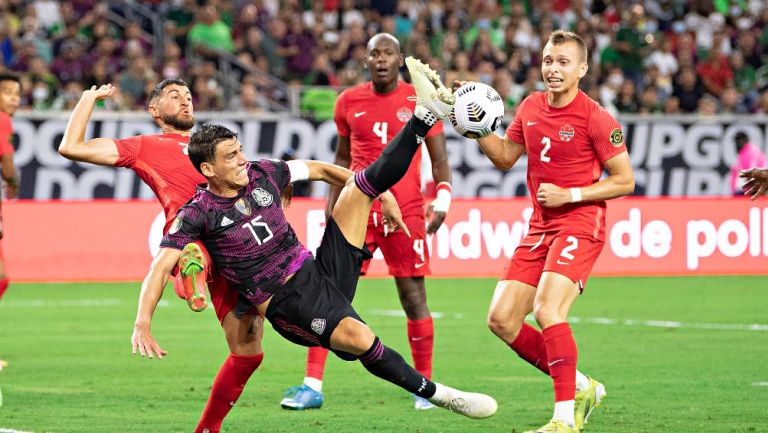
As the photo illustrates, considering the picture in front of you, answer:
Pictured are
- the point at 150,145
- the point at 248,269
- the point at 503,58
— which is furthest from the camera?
the point at 503,58

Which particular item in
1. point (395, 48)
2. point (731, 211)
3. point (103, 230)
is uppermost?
point (395, 48)

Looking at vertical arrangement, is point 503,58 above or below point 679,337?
above

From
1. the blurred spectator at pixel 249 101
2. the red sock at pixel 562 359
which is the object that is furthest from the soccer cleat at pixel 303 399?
the blurred spectator at pixel 249 101

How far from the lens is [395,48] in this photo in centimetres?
946

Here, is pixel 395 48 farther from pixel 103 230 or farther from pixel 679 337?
pixel 103 230

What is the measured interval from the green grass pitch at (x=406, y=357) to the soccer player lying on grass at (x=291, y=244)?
3.42 feet

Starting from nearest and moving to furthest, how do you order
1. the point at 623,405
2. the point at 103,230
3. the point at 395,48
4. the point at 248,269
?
the point at 248,269 < the point at 623,405 < the point at 395,48 < the point at 103,230

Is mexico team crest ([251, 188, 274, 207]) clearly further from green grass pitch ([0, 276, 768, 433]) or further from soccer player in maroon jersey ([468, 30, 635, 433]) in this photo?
green grass pitch ([0, 276, 768, 433])

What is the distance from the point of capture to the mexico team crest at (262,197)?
711cm

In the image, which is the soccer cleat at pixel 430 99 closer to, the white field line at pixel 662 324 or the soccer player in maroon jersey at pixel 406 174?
the soccer player in maroon jersey at pixel 406 174

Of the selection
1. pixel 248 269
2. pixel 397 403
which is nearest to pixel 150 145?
pixel 248 269

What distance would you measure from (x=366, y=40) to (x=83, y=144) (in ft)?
55.5

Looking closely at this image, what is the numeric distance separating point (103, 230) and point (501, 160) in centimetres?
1085

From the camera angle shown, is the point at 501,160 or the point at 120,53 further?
Answer: the point at 120,53
